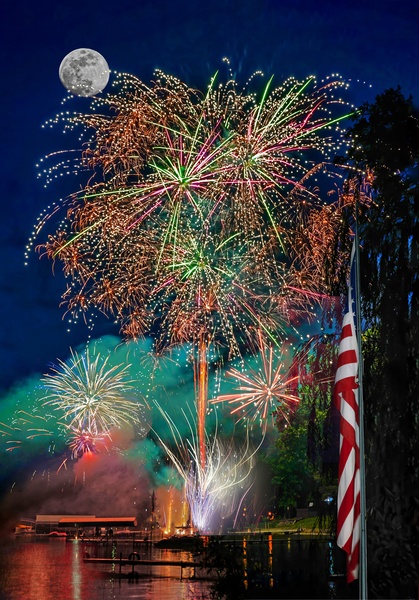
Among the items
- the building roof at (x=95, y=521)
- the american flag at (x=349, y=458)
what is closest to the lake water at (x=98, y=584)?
the american flag at (x=349, y=458)

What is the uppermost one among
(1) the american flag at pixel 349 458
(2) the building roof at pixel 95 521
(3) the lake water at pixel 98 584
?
(1) the american flag at pixel 349 458

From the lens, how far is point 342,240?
1848 centimetres

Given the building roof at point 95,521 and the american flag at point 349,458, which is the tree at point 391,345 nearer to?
the american flag at point 349,458

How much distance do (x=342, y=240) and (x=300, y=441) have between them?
5526cm

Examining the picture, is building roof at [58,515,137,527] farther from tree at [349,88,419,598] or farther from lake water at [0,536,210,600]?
tree at [349,88,419,598]

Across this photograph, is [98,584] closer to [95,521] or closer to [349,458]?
[349,458]

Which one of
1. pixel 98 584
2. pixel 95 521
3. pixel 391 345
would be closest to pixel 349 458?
pixel 391 345

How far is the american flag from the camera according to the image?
36.0 ft

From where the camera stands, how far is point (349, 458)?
11156 millimetres

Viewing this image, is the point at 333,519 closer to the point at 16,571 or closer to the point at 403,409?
the point at 403,409

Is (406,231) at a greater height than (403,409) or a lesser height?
greater

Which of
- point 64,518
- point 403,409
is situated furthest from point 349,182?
point 64,518

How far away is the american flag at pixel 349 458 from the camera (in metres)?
11.0

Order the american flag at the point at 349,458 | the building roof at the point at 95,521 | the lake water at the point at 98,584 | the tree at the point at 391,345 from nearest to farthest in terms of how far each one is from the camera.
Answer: the american flag at the point at 349,458 → the tree at the point at 391,345 → the lake water at the point at 98,584 → the building roof at the point at 95,521
